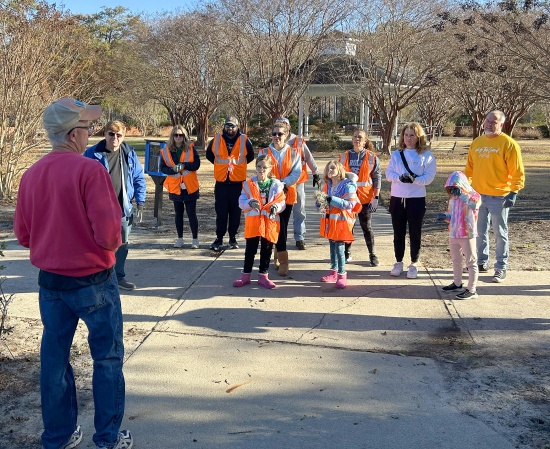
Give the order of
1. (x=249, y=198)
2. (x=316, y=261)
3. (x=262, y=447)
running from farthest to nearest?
(x=316, y=261)
(x=249, y=198)
(x=262, y=447)

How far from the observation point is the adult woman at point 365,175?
747cm

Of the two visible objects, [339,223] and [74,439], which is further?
[339,223]

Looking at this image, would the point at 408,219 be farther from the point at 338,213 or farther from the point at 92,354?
the point at 92,354

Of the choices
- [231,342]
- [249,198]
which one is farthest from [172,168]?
[231,342]

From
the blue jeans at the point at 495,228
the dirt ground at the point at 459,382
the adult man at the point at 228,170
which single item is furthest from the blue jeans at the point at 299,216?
the dirt ground at the point at 459,382

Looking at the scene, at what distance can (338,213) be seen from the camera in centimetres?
659

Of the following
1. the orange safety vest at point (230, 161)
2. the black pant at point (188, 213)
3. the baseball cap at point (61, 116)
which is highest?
the baseball cap at point (61, 116)

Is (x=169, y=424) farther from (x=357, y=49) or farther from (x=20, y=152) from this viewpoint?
(x=357, y=49)

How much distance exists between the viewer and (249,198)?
6.64 metres

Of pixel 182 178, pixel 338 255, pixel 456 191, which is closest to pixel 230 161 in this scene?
pixel 182 178

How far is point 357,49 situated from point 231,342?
2408cm

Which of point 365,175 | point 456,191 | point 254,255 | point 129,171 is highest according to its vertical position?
point 129,171

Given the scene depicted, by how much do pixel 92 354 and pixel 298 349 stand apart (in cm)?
200

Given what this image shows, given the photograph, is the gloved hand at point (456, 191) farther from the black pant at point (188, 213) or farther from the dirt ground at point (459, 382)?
the black pant at point (188, 213)
